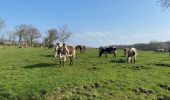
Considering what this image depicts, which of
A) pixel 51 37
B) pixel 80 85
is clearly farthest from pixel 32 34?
pixel 80 85

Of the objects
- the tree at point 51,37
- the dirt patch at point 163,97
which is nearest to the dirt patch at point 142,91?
the dirt patch at point 163,97

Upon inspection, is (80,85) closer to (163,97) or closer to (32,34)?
(163,97)

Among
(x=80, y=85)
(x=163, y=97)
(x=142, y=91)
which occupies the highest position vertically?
(x=80, y=85)

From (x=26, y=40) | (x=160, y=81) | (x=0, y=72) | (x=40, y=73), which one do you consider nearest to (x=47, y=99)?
(x=40, y=73)

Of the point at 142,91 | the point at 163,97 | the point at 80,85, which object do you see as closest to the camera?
the point at 163,97

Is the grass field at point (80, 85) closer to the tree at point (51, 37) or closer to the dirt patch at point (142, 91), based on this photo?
the dirt patch at point (142, 91)

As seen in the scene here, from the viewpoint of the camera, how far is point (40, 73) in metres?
24.2

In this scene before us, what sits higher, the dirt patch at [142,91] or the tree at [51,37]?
the tree at [51,37]

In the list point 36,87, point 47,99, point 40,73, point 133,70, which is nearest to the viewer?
point 47,99

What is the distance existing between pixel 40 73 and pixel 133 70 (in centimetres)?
875

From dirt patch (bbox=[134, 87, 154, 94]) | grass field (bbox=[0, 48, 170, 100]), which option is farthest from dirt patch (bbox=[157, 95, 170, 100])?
dirt patch (bbox=[134, 87, 154, 94])

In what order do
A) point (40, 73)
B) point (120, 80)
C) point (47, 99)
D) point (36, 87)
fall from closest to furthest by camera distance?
point (47, 99), point (36, 87), point (120, 80), point (40, 73)

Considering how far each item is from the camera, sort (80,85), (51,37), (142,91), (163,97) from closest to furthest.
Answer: (163,97)
(80,85)
(142,91)
(51,37)

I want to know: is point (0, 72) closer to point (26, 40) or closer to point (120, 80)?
point (120, 80)
